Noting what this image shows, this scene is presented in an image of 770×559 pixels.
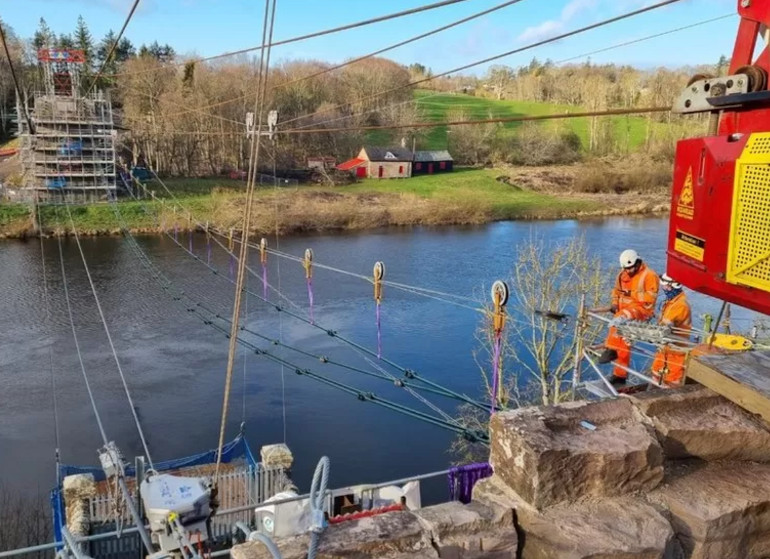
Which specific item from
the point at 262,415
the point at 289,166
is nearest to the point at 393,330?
the point at 262,415

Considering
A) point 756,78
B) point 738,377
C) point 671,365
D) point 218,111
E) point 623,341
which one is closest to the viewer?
point 756,78

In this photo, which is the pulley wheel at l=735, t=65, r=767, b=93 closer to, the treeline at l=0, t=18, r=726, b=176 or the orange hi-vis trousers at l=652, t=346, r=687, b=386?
the orange hi-vis trousers at l=652, t=346, r=687, b=386

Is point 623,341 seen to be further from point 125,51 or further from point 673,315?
point 125,51

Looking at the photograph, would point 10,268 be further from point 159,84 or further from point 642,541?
point 642,541

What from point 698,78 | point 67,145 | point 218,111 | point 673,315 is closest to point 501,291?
point 673,315

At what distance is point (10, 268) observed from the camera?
33875 millimetres

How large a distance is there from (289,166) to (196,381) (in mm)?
38784

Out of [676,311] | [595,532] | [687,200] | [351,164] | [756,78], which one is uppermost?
[351,164]

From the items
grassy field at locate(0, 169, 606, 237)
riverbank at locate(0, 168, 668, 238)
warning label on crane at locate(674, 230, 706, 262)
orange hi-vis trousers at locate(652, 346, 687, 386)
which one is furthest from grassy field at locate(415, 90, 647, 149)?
warning label on crane at locate(674, 230, 706, 262)

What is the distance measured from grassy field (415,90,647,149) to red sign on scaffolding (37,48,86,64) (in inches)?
1396

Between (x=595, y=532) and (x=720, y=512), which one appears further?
(x=720, y=512)

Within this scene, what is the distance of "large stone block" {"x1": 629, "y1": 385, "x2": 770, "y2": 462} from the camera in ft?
12.0

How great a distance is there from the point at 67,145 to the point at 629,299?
4656 cm

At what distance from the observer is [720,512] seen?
3.29 m
